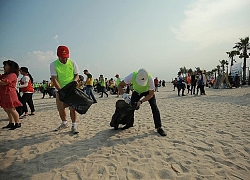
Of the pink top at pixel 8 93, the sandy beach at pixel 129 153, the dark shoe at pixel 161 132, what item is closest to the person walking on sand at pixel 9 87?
the pink top at pixel 8 93

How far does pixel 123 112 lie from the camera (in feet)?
12.1

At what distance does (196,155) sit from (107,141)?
1682 millimetres

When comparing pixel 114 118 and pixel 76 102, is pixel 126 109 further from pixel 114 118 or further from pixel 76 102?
pixel 76 102

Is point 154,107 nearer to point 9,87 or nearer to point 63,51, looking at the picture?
point 63,51

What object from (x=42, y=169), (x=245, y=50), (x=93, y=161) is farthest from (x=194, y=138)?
(x=245, y=50)

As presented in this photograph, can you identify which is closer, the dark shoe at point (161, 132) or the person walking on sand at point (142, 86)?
the person walking on sand at point (142, 86)

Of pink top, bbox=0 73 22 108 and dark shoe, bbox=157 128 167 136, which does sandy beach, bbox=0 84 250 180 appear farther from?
pink top, bbox=0 73 22 108

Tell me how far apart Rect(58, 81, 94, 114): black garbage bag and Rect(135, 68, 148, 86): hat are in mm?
1218

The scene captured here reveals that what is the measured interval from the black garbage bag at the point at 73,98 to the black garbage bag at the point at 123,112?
0.73m

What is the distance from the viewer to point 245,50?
32062 millimetres

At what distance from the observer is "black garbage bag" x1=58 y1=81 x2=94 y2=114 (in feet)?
10.9

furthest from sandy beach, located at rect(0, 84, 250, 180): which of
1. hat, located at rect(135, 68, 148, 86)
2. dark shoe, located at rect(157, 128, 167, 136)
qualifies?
hat, located at rect(135, 68, 148, 86)

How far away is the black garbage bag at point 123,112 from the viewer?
360 centimetres

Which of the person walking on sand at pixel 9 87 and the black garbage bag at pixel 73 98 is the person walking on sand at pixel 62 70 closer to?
the black garbage bag at pixel 73 98
